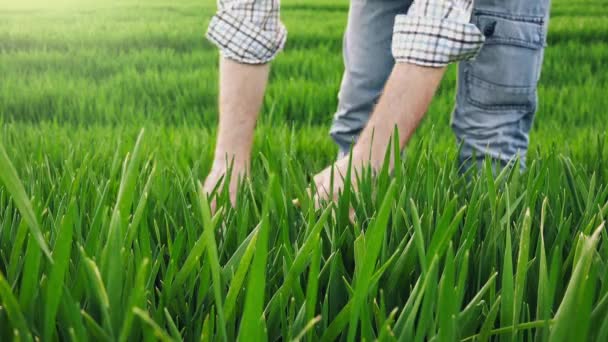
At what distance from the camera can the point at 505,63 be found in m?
1.68

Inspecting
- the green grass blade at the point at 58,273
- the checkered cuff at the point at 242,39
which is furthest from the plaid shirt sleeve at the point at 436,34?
the green grass blade at the point at 58,273

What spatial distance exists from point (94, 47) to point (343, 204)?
14.5 ft

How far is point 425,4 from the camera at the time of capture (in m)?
1.25

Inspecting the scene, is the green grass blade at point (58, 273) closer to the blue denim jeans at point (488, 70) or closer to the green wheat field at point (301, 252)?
the green wheat field at point (301, 252)

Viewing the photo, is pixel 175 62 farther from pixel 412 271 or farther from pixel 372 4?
pixel 412 271

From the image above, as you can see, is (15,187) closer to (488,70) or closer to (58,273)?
(58,273)

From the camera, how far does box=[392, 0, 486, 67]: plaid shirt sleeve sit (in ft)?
3.85

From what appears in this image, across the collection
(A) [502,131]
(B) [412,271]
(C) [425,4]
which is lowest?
(A) [502,131]

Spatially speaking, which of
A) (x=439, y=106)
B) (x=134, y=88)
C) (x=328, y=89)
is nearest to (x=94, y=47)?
(x=134, y=88)

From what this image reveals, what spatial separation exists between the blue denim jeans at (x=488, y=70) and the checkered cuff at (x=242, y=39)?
11.3 inches

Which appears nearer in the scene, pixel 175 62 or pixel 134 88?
A: pixel 134 88

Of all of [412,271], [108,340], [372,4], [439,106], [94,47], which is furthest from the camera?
[94,47]

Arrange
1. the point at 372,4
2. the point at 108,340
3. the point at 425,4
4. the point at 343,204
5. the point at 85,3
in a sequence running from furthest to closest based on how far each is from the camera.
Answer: the point at 85,3 < the point at 372,4 < the point at 425,4 < the point at 343,204 < the point at 108,340

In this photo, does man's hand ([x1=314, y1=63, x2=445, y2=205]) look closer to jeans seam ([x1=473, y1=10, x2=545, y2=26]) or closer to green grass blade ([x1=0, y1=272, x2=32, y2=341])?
jeans seam ([x1=473, y1=10, x2=545, y2=26])
